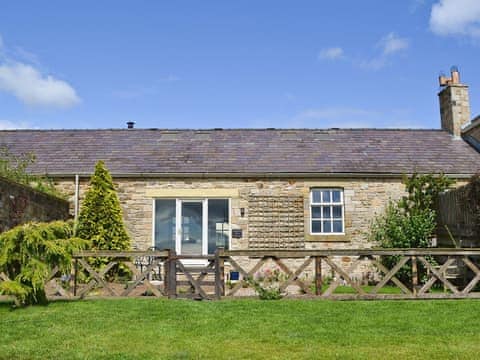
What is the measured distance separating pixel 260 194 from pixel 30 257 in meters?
7.46

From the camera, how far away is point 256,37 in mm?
11031

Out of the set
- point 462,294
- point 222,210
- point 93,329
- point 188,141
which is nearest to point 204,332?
point 93,329

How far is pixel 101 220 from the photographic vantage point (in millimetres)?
12430

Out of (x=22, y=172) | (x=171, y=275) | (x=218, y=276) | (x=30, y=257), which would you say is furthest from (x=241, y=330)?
(x=22, y=172)

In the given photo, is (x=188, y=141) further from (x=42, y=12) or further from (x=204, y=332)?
(x=204, y=332)

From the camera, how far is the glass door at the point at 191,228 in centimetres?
1372

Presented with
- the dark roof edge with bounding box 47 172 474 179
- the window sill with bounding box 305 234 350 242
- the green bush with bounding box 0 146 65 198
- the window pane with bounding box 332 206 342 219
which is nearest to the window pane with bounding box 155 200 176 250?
the dark roof edge with bounding box 47 172 474 179

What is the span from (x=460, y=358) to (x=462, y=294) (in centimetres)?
407

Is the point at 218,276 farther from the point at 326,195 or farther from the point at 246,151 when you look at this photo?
the point at 246,151

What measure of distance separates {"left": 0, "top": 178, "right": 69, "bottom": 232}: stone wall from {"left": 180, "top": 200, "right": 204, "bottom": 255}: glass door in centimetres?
337

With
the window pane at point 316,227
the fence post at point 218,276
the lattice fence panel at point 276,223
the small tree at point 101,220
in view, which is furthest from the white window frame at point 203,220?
the fence post at point 218,276

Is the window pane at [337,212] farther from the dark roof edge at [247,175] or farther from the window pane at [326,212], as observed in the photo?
the dark roof edge at [247,175]

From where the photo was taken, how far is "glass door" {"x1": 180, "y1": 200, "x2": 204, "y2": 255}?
13.7 meters

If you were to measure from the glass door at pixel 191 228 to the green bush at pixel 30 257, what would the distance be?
5.94 meters
